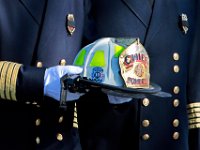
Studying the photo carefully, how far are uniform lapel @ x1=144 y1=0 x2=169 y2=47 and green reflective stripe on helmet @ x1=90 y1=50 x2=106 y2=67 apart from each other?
428 mm

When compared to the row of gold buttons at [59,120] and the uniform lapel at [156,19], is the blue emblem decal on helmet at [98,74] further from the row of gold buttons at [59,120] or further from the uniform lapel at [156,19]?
the uniform lapel at [156,19]

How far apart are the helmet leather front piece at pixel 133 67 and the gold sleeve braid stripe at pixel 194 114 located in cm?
60

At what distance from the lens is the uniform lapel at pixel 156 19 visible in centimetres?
291

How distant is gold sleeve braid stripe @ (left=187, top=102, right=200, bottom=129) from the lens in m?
3.06

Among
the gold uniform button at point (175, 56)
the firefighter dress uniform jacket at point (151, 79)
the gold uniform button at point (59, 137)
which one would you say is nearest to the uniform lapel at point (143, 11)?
the firefighter dress uniform jacket at point (151, 79)

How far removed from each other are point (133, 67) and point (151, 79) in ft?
1.37

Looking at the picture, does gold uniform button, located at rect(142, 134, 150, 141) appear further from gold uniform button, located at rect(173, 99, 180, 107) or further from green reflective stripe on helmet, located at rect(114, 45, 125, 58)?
green reflective stripe on helmet, located at rect(114, 45, 125, 58)

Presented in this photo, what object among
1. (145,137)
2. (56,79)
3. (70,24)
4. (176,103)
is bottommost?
(145,137)

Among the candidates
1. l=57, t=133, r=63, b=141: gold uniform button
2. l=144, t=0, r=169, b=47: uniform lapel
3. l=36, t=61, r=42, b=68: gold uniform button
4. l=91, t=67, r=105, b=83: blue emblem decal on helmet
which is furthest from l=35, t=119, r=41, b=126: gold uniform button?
l=144, t=0, r=169, b=47: uniform lapel

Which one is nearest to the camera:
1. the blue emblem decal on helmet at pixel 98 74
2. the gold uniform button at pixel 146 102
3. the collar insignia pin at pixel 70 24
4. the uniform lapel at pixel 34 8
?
the blue emblem decal on helmet at pixel 98 74

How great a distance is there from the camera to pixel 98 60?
2520 mm

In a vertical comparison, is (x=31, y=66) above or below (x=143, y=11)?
below

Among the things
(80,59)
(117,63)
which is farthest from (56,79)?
(117,63)

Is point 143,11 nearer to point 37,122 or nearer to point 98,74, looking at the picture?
point 98,74
